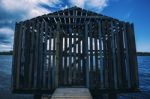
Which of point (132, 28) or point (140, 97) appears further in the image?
point (140, 97)

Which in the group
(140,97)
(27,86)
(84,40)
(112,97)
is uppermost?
(84,40)

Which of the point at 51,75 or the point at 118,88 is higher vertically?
the point at 51,75

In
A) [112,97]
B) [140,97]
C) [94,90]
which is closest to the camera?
[94,90]

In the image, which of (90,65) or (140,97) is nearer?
(90,65)

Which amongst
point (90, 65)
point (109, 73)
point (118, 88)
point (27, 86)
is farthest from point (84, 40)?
point (27, 86)

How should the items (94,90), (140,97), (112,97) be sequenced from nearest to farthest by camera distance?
1. (94,90)
2. (112,97)
3. (140,97)

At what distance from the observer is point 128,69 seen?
11875 millimetres

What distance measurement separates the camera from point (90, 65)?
1195cm

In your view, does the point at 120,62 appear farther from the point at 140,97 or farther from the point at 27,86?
the point at 140,97

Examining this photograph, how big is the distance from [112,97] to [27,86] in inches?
196

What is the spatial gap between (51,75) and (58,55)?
1193 mm

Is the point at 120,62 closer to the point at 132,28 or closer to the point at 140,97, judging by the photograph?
the point at 132,28

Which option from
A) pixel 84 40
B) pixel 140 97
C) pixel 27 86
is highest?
pixel 84 40

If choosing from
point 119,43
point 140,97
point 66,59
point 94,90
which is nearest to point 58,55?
point 66,59
